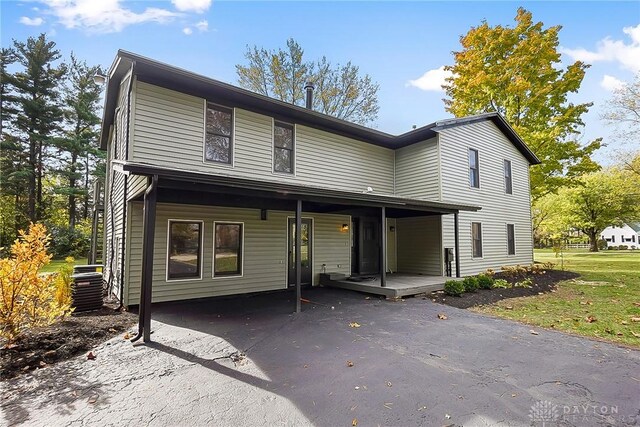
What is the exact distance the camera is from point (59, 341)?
4492 mm

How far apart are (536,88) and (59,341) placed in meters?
20.2

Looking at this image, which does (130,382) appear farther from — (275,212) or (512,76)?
(512,76)

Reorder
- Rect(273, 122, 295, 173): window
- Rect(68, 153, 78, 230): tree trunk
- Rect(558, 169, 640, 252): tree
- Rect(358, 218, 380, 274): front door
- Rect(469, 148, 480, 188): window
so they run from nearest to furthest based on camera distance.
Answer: Rect(273, 122, 295, 173): window, Rect(358, 218, 380, 274): front door, Rect(469, 148, 480, 188): window, Rect(68, 153, 78, 230): tree trunk, Rect(558, 169, 640, 252): tree

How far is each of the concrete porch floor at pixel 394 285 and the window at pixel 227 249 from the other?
291cm

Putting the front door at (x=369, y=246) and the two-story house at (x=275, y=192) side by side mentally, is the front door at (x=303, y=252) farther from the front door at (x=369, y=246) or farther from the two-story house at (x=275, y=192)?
the front door at (x=369, y=246)

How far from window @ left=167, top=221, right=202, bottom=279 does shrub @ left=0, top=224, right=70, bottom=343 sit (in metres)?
2.65

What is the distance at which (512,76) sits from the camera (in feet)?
50.5

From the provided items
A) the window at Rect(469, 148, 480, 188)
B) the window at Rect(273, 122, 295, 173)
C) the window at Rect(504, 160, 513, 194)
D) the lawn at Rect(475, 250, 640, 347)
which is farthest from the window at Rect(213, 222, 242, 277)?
the window at Rect(504, 160, 513, 194)

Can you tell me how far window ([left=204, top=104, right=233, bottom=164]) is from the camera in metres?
7.71

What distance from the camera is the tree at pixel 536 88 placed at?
14.9 m

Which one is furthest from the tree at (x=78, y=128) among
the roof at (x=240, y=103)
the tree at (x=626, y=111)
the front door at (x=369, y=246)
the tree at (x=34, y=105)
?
the tree at (x=626, y=111)

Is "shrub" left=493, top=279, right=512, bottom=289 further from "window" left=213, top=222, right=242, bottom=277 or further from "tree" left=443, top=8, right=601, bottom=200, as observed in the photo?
"tree" left=443, top=8, right=601, bottom=200

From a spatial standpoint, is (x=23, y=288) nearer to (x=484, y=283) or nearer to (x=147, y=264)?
(x=147, y=264)

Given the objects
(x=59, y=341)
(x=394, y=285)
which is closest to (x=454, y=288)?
(x=394, y=285)
